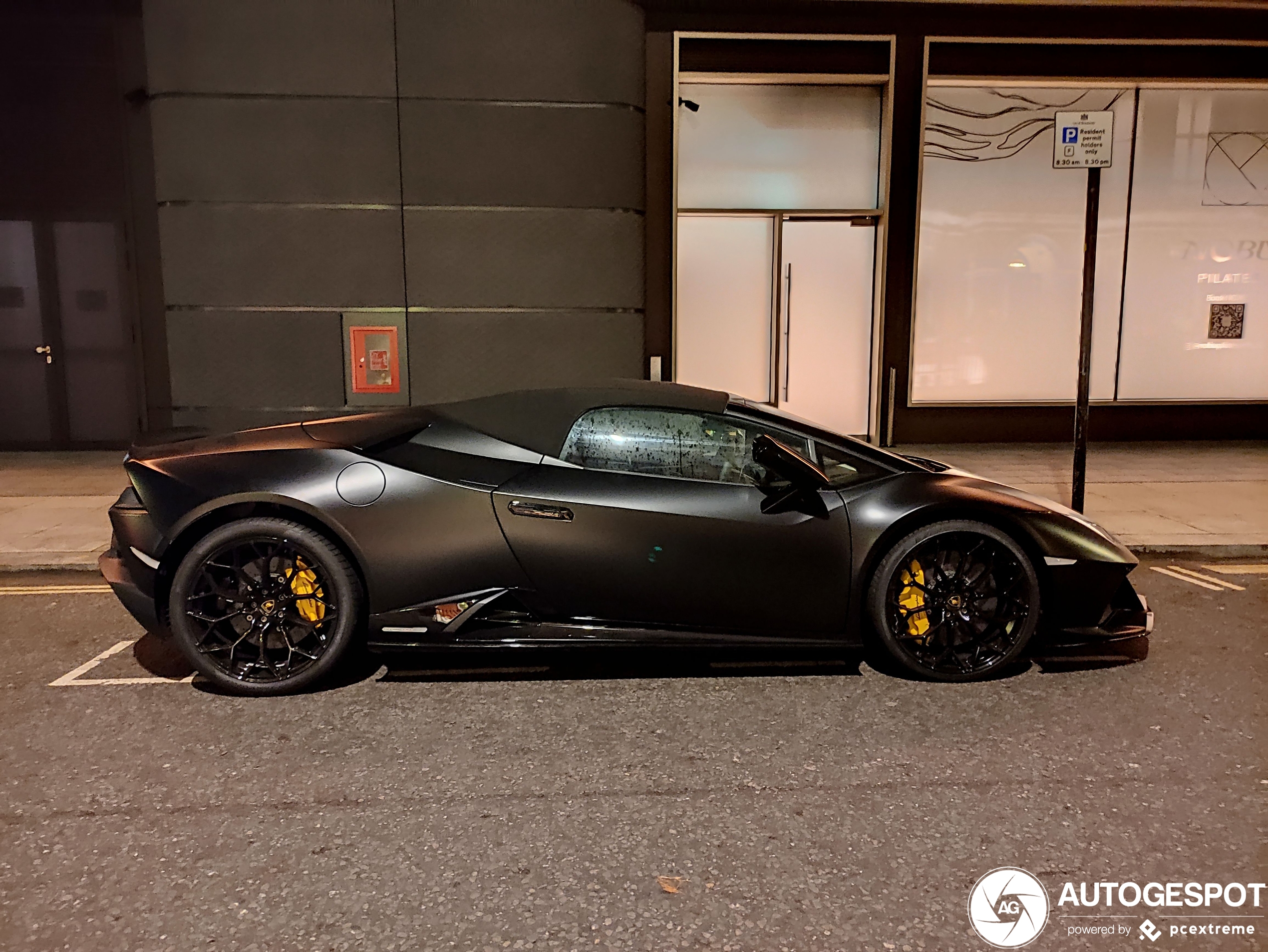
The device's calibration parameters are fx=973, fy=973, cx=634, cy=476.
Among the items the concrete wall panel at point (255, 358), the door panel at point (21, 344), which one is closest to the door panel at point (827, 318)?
the concrete wall panel at point (255, 358)

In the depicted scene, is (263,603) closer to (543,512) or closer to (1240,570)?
(543,512)

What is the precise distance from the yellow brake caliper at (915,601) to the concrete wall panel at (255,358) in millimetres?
7987

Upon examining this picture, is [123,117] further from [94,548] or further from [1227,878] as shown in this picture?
[1227,878]

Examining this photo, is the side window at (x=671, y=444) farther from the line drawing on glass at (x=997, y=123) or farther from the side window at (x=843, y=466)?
the line drawing on glass at (x=997, y=123)

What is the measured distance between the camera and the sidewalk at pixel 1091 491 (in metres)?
7.18

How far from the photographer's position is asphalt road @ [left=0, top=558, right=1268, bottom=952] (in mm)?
2643

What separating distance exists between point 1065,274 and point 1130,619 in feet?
29.6

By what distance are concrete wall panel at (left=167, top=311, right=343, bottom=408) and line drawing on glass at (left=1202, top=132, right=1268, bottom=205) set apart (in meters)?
10.8

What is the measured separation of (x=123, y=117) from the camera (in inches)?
444

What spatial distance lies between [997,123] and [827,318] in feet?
10.3

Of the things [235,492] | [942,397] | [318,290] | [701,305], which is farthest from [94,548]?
[942,397]

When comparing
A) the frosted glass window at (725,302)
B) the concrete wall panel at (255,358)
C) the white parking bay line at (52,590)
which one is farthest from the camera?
the frosted glass window at (725,302)

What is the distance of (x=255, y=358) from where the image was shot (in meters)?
10.7

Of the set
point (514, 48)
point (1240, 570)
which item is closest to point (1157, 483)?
point (1240, 570)
